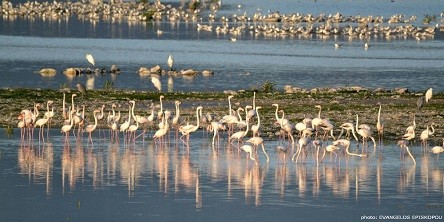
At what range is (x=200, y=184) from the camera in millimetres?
22828

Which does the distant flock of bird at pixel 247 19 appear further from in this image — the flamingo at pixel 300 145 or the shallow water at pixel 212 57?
the flamingo at pixel 300 145

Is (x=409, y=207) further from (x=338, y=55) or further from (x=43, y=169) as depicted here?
(x=338, y=55)

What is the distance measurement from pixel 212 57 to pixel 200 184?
41.2 meters

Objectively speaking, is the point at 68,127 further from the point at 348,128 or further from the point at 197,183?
the point at 348,128

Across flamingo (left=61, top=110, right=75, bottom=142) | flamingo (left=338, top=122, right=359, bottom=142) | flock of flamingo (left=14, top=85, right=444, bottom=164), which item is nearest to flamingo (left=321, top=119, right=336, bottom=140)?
flock of flamingo (left=14, top=85, right=444, bottom=164)

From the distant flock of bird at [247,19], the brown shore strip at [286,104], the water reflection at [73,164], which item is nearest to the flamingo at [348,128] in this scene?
the brown shore strip at [286,104]

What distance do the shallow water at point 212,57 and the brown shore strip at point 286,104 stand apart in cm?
577

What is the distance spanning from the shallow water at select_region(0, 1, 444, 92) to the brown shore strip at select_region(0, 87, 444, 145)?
5.77 metres

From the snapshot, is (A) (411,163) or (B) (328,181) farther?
(A) (411,163)

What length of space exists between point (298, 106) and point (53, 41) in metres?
42.4

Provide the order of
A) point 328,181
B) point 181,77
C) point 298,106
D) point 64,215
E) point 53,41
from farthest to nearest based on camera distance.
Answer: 1. point 53,41
2. point 181,77
3. point 298,106
4. point 328,181
5. point 64,215

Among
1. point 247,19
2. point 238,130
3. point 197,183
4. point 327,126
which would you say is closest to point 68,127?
point 238,130

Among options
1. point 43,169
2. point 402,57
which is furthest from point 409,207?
point 402,57

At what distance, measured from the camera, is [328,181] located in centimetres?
2325
